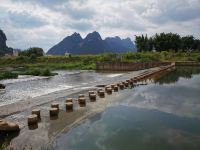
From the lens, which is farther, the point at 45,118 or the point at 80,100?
the point at 80,100

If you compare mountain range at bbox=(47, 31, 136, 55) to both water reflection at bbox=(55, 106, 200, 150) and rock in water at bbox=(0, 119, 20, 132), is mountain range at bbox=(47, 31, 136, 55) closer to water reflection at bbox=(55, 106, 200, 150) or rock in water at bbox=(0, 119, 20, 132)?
water reflection at bbox=(55, 106, 200, 150)

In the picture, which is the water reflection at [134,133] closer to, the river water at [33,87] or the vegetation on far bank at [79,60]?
the river water at [33,87]

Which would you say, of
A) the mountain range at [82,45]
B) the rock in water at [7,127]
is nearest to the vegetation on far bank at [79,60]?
the rock in water at [7,127]

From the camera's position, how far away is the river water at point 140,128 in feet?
27.3

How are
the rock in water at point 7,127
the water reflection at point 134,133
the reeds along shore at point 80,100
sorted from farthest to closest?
the reeds along shore at point 80,100, the rock in water at point 7,127, the water reflection at point 134,133

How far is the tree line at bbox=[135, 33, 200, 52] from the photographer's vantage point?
2554 inches

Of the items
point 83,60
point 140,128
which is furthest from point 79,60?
point 140,128

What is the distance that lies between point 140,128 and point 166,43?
57180mm

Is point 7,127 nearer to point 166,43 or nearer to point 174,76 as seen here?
point 174,76

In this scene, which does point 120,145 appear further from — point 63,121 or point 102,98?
point 102,98

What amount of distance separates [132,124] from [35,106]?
4978 mm

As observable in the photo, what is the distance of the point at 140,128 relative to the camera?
1002 cm

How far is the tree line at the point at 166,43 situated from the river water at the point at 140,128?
51.8 metres

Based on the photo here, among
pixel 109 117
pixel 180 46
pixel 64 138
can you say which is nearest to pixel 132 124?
pixel 109 117
